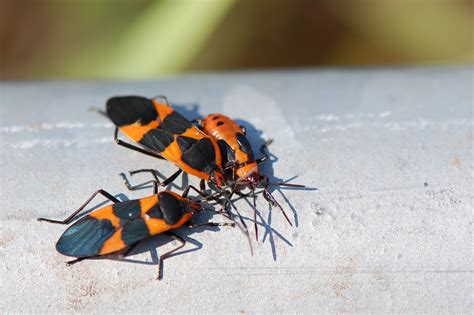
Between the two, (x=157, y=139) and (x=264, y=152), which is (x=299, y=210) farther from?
(x=157, y=139)

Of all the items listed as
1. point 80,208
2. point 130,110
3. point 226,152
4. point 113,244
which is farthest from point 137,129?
point 80,208

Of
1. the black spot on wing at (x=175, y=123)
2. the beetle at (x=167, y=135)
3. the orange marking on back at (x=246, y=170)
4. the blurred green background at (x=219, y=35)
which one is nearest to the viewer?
the orange marking on back at (x=246, y=170)

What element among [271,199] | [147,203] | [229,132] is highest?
[271,199]

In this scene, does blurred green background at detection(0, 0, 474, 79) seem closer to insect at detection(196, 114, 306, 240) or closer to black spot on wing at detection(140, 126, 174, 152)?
black spot on wing at detection(140, 126, 174, 152)

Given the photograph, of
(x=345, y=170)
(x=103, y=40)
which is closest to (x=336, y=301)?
(x=345, y=170)

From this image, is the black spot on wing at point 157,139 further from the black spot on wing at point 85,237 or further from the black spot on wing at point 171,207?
the black spot on wing at point 85,237

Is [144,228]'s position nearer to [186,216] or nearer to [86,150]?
[186,216]

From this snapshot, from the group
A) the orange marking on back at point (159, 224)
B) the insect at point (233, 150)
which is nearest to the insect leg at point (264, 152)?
the insect at point (233, 150)
